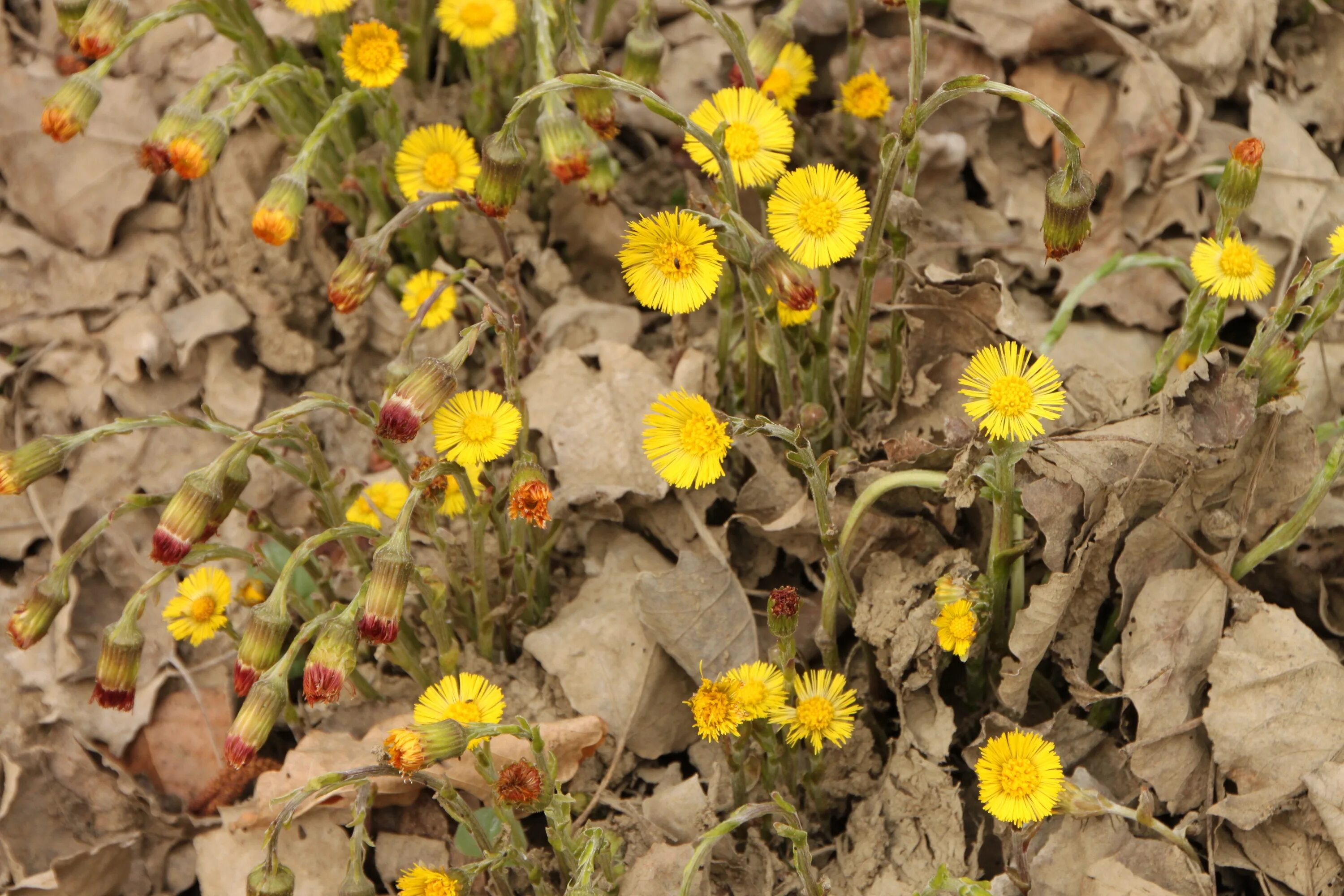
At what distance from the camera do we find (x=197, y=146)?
7.94 ft

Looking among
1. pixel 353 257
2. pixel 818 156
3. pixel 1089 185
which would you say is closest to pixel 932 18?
pixel 818 156

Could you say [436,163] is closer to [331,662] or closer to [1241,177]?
[331,662]

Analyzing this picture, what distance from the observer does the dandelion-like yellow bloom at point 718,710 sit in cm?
193

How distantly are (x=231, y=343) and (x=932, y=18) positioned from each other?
2135 mm

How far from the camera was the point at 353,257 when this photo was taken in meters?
2.23

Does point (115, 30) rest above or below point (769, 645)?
above

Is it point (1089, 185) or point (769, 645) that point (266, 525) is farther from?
point (1089, 185)

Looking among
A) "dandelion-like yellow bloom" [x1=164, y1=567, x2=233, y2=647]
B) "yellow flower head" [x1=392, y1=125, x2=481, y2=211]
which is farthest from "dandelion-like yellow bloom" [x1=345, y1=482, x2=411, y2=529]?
"yellow flower head" [x1=392, y1=125, x2=481, y2=211]

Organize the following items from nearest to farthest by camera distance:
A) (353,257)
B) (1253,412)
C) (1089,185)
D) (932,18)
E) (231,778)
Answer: (1089,185), (1253,412), (353,257), (231,778), (932,18)

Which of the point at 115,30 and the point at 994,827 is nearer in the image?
the point at 994,827

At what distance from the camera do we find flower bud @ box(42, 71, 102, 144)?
250 centimetres

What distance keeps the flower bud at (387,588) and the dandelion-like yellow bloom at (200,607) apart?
0.53 m

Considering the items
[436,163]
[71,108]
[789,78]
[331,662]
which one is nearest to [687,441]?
[331,662]

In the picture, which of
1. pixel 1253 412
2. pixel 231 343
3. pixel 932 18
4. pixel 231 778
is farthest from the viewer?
pixel 932 18
